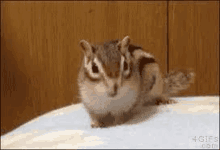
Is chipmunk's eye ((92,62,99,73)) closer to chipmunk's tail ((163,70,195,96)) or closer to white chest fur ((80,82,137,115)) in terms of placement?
white chest fur ((80,82,137,115))

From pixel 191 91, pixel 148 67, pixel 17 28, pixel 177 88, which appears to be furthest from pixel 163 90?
pixel 17 28

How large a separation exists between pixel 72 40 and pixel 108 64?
0.91 m

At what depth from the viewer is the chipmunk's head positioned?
2.82 feet

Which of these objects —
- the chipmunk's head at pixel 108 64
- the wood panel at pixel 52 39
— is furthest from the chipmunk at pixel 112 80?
the wood panel at pixel 52 39

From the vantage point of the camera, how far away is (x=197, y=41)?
1790 millimetres

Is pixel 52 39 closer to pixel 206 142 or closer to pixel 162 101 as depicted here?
pixel 162 101

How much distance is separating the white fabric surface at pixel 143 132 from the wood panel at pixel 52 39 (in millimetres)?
616

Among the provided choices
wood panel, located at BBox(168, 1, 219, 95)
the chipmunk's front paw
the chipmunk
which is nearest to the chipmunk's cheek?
the chipmunk

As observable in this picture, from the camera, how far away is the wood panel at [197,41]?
1.75 meters

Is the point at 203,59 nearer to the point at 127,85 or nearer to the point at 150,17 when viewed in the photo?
the point at 150,17

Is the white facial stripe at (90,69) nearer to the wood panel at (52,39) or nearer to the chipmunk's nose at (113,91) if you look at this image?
the chipmunk's nose at (113,91)

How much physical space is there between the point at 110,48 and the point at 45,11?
36.6 inches

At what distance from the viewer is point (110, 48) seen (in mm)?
939

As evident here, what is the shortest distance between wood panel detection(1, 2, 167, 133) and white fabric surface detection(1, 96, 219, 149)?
0.62 metres
